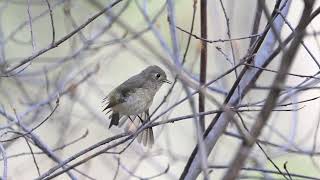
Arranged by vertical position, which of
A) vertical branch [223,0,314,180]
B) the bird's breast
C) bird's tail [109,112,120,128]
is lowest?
vertical branch [223,0,314,180]

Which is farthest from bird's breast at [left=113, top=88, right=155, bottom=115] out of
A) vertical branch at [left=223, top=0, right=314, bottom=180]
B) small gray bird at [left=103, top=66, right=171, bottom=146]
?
vertical branch at [left=223, top=0, right=314, bottom=180]

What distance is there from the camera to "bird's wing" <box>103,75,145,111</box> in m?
3.13

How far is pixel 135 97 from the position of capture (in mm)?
3182

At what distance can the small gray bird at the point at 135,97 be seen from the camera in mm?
3135

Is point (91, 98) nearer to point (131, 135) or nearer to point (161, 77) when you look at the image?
point (161, 77)

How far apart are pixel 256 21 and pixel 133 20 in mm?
3938

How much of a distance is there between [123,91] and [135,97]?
9cm

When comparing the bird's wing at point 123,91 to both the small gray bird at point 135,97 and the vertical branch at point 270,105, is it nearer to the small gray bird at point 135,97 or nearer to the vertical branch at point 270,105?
the small gray bird at point 135,97

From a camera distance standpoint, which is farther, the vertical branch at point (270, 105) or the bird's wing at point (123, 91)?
the bird's wing at point (123, 91)

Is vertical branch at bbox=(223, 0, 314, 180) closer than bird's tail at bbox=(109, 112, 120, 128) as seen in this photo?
Yes

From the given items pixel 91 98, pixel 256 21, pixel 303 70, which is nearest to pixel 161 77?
pixel 256 21

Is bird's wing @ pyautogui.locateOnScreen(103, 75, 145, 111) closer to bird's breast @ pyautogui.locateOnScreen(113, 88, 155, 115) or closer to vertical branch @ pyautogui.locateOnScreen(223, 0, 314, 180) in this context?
bird's breast @ pyautogui.locateOnScreen(113, 88, 155, 115)

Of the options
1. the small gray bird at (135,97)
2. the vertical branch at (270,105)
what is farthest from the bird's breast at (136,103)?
the vertical branch at (270,105)

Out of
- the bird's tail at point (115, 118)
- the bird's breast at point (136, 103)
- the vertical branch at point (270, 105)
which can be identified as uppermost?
the bird's breast at point (136, 103)
